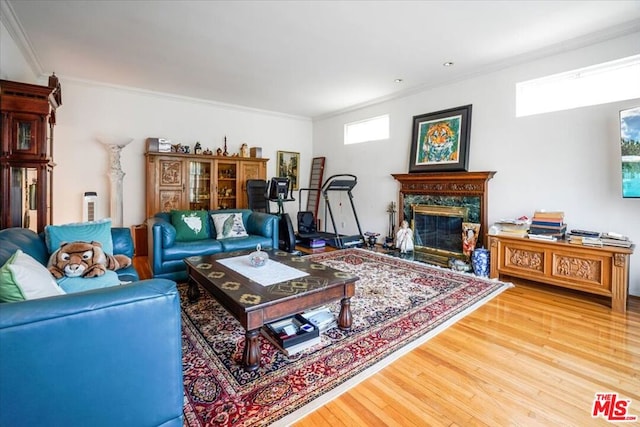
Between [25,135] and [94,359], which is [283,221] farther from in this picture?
[94,359]

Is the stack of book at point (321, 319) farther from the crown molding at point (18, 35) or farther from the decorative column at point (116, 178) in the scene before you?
the decorative column at point (116, 178)

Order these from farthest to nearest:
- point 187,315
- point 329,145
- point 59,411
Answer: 1. point 329,145
2. point 187,315
3. point 59,411

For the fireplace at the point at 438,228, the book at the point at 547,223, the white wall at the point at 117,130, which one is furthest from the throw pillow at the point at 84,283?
the fireplace at the point at 438,228

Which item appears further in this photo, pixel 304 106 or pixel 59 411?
pixel 304 106

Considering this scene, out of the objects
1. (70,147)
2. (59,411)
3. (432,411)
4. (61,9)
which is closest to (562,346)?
(432,411)

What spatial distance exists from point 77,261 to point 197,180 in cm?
364

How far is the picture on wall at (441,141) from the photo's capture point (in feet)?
14.5

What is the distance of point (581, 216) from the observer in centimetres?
346

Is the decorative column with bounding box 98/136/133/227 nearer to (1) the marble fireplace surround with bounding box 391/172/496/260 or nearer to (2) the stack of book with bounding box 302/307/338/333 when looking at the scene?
(2) the stack of book with bounding box 302/307/338/333

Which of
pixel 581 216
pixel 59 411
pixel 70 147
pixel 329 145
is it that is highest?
pixel 329 145

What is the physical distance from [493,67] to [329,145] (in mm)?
3572

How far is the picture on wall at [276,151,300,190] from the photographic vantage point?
6908 mm

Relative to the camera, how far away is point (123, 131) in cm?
507

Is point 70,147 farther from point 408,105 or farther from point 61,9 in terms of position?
point 408,105
